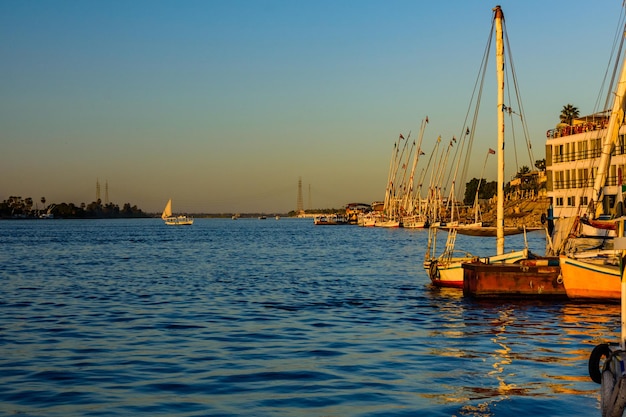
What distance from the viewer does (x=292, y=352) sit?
24500 millimetres

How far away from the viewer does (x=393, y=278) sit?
55.0 m

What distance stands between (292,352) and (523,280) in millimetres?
15999

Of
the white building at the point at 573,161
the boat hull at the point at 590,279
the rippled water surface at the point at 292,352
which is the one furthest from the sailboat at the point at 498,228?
the white building at the point at 573,161

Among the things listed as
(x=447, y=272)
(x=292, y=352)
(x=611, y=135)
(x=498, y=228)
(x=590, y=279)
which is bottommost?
(x=292, y=352)

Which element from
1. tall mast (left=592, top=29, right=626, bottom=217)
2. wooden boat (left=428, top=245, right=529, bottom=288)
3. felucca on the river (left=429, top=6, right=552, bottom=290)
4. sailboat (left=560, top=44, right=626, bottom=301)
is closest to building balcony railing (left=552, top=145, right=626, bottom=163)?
felucca on the river (left=429, top=6, right=552, bottom=290)

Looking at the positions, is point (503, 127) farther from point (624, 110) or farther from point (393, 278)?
point (393, 278)

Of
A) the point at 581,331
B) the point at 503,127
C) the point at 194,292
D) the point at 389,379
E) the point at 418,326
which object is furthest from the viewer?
the point at 194,292

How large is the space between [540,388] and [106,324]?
1814 cm

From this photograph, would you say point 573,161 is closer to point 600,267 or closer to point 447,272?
point 447,272

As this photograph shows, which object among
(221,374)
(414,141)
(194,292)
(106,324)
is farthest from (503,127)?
(414,141)

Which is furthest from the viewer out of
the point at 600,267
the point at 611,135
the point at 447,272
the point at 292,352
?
the point at 447,272

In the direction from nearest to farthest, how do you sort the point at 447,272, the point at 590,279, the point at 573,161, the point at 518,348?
the point at 518,348 < the point at 590,279 < the point at 447,272 < the point at 573,161

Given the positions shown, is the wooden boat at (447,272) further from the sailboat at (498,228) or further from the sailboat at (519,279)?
the sailboat at (519,279)

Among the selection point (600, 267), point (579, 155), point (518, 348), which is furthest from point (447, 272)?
point (579, 155)
